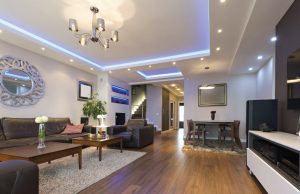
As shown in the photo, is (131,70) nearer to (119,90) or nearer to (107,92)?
(107,92)

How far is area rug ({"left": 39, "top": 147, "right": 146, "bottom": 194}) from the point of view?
240 centimetres

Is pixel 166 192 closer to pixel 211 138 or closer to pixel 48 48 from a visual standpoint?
pixel 48 48

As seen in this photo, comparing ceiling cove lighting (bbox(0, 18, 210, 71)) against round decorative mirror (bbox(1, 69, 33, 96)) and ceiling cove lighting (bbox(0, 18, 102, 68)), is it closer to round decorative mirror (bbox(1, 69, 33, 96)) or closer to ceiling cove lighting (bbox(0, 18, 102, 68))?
ceiling cove lighting (bbox(0, 18, 102, 68))

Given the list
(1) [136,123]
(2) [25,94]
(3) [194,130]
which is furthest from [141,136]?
(2) [25,94]

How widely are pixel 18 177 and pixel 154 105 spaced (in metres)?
9.00

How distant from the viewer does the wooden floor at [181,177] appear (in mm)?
2420

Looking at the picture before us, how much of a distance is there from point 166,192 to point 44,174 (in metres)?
2.13

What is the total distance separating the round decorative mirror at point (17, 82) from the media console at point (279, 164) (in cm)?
556

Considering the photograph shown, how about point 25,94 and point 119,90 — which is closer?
point 25,94

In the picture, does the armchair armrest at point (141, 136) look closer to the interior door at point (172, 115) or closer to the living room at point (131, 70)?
the living room at point (131, 70)

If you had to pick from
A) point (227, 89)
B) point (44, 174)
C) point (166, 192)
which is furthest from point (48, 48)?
point (227, 89)

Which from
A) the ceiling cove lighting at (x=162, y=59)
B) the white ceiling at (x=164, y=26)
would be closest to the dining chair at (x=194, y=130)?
the white ceiling at (x=164, y=26)

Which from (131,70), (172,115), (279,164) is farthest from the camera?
(172,115)

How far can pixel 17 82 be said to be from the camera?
438cm
